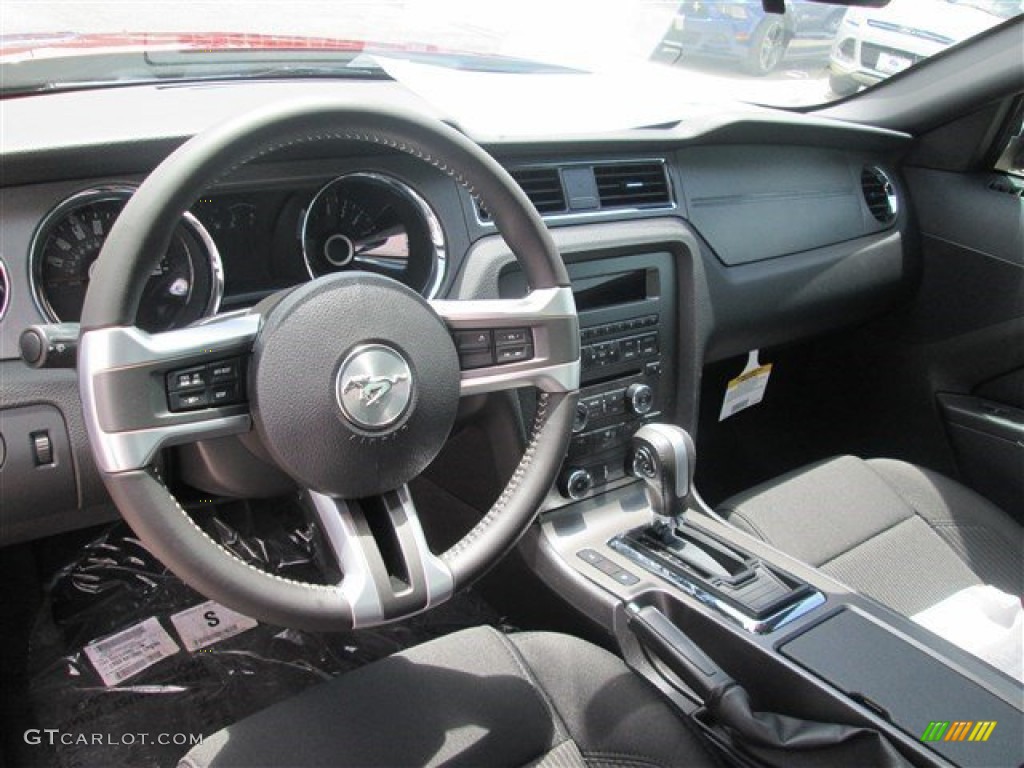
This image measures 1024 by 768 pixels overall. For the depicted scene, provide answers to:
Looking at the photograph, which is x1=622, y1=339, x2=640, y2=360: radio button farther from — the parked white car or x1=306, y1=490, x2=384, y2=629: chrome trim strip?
the parked white car

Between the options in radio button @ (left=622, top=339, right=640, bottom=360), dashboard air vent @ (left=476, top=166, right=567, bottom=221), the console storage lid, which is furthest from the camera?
radio button @ (left=622, top=339, right=640, bottom=360)

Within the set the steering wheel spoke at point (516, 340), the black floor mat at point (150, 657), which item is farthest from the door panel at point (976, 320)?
the steering wheel spoke at point (516, 340)

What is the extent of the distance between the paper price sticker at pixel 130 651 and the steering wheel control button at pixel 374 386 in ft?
3.59

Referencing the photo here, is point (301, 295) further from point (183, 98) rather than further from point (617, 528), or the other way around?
point (617, 528)

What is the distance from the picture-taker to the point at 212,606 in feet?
6.31

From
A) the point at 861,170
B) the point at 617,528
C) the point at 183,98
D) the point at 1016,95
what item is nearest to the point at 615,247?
the point at 617,528

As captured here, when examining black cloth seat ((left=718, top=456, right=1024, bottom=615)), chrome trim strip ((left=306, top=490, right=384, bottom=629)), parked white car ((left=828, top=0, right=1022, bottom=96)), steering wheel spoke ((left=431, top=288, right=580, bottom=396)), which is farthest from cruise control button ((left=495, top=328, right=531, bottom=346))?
parked white car ((left=828, top=0, right=1022, bottom=96))

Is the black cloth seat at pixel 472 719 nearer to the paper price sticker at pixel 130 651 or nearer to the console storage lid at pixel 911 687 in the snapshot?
the console storage lid at pixel 911 687

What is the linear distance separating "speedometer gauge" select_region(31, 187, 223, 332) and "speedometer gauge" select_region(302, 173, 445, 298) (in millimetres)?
177

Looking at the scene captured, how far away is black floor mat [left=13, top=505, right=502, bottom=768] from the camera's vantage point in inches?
67.3

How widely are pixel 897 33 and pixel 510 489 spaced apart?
180 cm

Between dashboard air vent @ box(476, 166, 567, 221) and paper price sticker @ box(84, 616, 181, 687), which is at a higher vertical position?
dashboard air vent @ box(476, 166, 567, 221)

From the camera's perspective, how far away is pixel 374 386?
1.01m

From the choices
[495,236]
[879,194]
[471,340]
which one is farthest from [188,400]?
[879,194]
